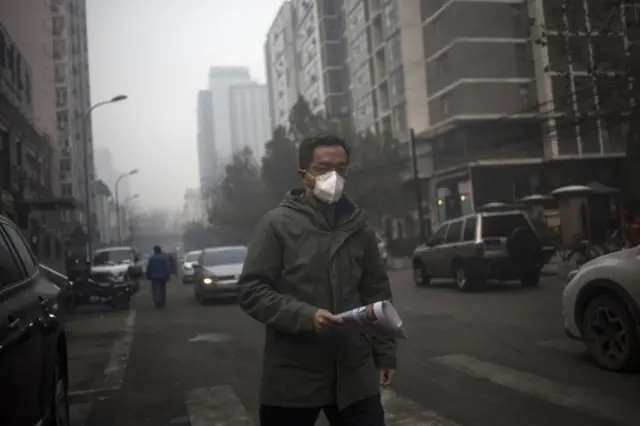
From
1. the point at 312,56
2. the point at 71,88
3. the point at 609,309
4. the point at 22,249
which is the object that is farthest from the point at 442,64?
the point at 22,249

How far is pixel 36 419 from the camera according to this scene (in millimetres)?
3373

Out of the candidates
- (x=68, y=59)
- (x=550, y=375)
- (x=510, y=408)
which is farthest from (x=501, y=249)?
(x=68, y=59)

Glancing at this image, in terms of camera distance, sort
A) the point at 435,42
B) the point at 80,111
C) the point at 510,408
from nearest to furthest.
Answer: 1. the point at 510,408
2. the point at 435,42
3. the point at 80,111

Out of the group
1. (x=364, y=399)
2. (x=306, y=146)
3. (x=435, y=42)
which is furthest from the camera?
(x=435, y=42)

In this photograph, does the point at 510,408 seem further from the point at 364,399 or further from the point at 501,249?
the point at 501,249

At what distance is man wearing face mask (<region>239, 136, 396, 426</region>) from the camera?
2422 millimetres

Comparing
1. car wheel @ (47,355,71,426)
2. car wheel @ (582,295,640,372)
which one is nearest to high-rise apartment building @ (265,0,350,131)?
car wheel @ (582,295,640,372)

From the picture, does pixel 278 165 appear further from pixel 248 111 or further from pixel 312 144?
pixel 248 111

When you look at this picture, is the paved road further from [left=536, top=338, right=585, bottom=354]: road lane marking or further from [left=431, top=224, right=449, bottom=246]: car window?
[left=431, top=224, right=449, bottom=246]: car window

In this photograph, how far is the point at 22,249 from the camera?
436cm

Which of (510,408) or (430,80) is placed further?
(430,80)

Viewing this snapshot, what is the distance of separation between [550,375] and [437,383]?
107 cm

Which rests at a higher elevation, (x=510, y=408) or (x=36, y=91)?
(x=36, y=91)

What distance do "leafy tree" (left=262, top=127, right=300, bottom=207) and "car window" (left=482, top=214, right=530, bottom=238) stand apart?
28.4 m
